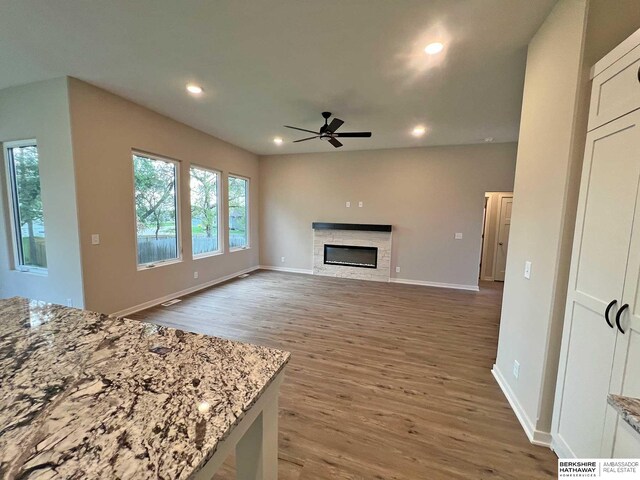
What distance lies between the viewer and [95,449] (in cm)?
62

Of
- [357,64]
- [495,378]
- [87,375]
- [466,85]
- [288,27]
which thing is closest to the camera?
[87,375]

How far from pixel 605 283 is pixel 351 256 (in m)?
4.96

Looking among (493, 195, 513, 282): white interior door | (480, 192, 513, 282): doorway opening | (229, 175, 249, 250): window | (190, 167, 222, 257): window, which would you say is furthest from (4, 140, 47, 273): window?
(493, 195, 513, 282): white interior door

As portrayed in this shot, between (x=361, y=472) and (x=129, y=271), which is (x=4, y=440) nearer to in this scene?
(x=361, y=472)

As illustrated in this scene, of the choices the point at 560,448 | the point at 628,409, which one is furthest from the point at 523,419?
the point at 628,409

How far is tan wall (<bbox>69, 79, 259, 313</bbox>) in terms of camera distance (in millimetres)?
3152

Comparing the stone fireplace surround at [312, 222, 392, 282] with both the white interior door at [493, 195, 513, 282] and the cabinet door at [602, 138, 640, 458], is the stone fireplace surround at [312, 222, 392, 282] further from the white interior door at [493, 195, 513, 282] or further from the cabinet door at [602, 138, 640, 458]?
the cabinet door at [602, 138, 640, 458]

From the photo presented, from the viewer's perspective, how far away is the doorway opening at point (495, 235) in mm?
5875

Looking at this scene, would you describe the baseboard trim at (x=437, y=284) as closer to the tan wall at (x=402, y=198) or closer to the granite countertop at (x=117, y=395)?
the tan wall at (x=402, y=198)

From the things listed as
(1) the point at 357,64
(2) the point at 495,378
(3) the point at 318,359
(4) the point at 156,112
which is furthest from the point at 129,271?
(2) the point at 495,378

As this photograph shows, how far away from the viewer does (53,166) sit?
3.14m

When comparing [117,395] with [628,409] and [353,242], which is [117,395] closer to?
[628,409]

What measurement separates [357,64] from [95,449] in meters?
3.11

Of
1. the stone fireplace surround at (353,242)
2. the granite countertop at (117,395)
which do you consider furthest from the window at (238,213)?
the granite countertop at (117,395)
